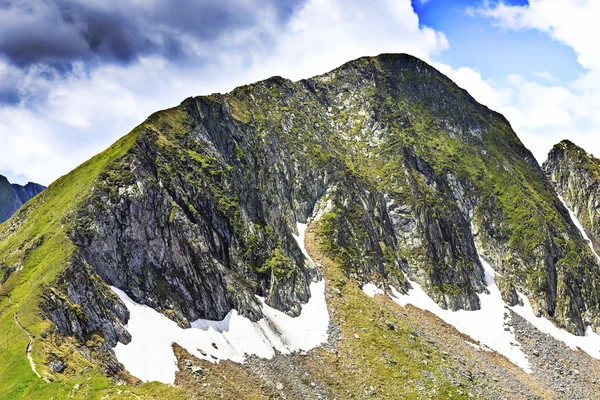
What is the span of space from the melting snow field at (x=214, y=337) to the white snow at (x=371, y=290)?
504 inches

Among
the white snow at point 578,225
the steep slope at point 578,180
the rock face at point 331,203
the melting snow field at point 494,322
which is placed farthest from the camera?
the steep slope at point 578,180

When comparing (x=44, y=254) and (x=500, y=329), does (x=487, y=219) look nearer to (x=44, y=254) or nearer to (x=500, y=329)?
(x=500, y=329)

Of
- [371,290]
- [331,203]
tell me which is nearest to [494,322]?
[371,290]

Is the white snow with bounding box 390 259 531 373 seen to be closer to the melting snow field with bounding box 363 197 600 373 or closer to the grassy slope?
the melting snow field with bounding box 363 197 600 373

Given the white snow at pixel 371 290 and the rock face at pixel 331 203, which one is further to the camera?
the white snow at pixel 371 290

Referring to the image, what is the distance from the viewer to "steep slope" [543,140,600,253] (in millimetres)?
143750

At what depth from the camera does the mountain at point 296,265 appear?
1624 inches

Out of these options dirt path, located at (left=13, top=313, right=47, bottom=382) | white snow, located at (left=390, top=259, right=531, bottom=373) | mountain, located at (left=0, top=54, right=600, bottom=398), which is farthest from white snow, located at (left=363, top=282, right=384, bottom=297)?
dirt path, located at (left=13, top=313, right=47, bottom=382)

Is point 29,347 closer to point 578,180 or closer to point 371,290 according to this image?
point 371,290

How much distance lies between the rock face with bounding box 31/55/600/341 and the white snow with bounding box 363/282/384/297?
7.66 ft

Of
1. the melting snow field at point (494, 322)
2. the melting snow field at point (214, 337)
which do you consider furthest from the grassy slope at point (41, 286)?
the melting snow field at point (494, 322)

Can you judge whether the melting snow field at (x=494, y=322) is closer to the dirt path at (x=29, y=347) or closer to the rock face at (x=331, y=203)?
the rock face at (x=331, y=203)

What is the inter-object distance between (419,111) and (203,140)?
8686cm

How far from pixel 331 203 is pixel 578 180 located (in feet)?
371
